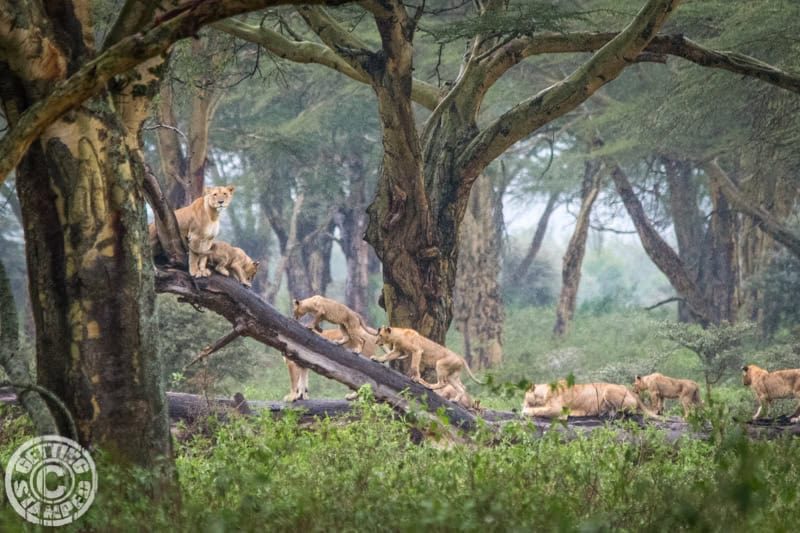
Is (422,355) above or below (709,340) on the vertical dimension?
below

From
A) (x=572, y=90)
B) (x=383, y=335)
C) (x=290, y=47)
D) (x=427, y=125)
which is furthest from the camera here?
(x=427, y=125)

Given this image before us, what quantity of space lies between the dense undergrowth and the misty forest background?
3cm

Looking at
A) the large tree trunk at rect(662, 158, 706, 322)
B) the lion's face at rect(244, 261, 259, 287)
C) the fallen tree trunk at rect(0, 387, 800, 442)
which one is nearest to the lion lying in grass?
the fallen tree trunk at rect(0, 387, 800, 442)

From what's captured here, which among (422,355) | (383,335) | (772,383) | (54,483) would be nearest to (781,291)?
(772,383)

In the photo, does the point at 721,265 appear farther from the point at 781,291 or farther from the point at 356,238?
the point at 356,238

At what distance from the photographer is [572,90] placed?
12875mm

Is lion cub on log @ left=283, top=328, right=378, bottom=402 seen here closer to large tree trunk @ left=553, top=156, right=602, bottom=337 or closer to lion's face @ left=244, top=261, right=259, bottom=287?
lion's face @ left=244, top=261, right=259, bottom=287

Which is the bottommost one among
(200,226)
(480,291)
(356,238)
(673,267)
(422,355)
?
(422,355)

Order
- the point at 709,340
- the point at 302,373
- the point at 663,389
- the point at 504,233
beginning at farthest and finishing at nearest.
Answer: the point at 504,233, the point at 709,340, the point at 663,389, the point at 302,373

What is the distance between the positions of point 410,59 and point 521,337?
770 inches

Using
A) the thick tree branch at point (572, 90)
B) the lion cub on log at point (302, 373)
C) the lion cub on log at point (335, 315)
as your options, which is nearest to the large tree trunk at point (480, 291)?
the thick tree branch at point (572, 90)

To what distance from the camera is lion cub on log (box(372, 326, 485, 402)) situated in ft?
37.4

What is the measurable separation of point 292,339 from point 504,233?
29469mm

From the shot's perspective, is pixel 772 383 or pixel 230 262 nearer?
pixel 230 262
